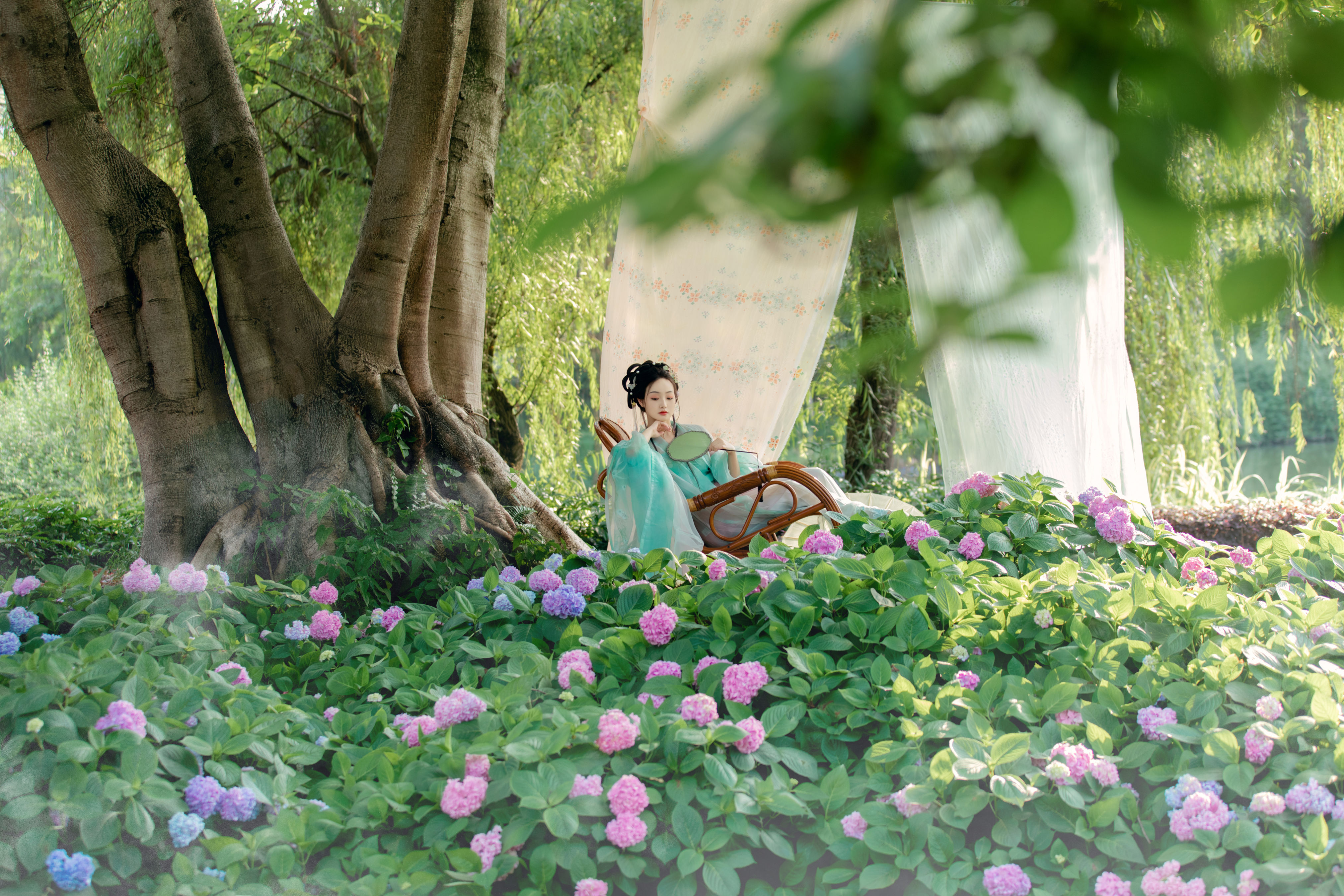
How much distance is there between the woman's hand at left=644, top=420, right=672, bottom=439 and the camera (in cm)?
399

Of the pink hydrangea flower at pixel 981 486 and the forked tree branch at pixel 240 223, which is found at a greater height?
the forked tree branch at pixel 240 223

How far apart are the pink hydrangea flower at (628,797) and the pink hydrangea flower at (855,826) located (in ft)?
0.94

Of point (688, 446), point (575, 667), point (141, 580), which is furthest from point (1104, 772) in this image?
point (688, 446)

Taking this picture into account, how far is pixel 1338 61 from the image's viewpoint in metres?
0.49

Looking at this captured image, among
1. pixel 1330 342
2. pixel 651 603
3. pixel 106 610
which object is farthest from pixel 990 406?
pixel 1330 342

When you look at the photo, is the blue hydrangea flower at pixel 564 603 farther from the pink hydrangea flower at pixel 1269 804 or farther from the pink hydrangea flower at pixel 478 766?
the pink hydrangea flower at pixel 1269 804

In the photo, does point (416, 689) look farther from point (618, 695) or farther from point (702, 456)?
point (702, 456)

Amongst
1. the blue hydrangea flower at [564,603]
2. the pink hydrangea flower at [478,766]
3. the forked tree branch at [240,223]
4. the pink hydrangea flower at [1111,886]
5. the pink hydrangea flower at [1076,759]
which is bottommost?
the pink hydrangea flower at [1111,886]

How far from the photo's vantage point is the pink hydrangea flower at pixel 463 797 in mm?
1264

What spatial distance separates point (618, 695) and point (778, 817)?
14.0 inches

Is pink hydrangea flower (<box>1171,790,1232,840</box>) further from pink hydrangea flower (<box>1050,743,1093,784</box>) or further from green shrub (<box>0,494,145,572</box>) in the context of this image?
green shrub (<box>0,494,145,572</box>)

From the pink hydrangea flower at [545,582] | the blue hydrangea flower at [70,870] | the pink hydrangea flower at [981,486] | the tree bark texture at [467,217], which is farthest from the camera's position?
the tree bark texture at [467,217]

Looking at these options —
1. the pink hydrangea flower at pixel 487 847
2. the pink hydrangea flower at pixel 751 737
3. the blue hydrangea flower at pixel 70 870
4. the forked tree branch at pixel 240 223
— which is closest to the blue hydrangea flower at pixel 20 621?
the blue hydrangea flower at pixel 70 870

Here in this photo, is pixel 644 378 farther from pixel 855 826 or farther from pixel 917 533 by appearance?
pixel 855 826
